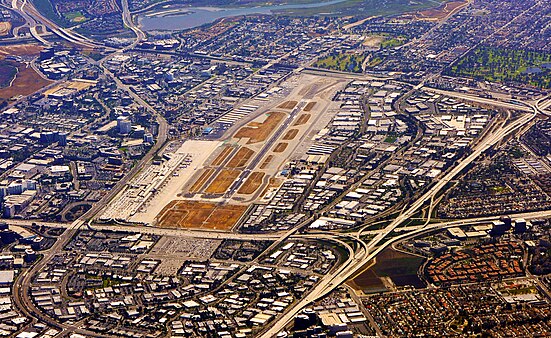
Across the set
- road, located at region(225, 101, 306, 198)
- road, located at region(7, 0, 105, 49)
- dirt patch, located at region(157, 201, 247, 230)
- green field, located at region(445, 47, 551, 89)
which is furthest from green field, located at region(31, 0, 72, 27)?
dirt patch, located at region(157, 201, 247, 230)

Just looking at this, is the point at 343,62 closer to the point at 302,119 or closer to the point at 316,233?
the point at 302,119

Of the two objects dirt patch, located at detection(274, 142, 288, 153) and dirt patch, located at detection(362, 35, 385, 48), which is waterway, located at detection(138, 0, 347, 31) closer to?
dirt patch, located at detection(362, 35, 385, 48)

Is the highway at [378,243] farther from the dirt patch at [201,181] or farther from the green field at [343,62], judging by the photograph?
the green field at [343,62]

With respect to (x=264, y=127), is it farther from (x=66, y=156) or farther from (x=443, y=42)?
(x=443, y=42)

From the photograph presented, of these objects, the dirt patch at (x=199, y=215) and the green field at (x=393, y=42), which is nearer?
the dirt patch at (x=199, y=215)

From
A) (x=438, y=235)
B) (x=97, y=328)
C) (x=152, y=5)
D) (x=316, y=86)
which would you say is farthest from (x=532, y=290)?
(x=152, y=5)

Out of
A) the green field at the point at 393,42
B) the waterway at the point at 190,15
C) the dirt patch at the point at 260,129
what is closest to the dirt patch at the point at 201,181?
the dirt patch at the point at 260,129

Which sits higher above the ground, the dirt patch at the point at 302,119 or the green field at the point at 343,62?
the dirt patch at the point at 302,119

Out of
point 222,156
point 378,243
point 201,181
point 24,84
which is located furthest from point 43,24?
point 378,243
